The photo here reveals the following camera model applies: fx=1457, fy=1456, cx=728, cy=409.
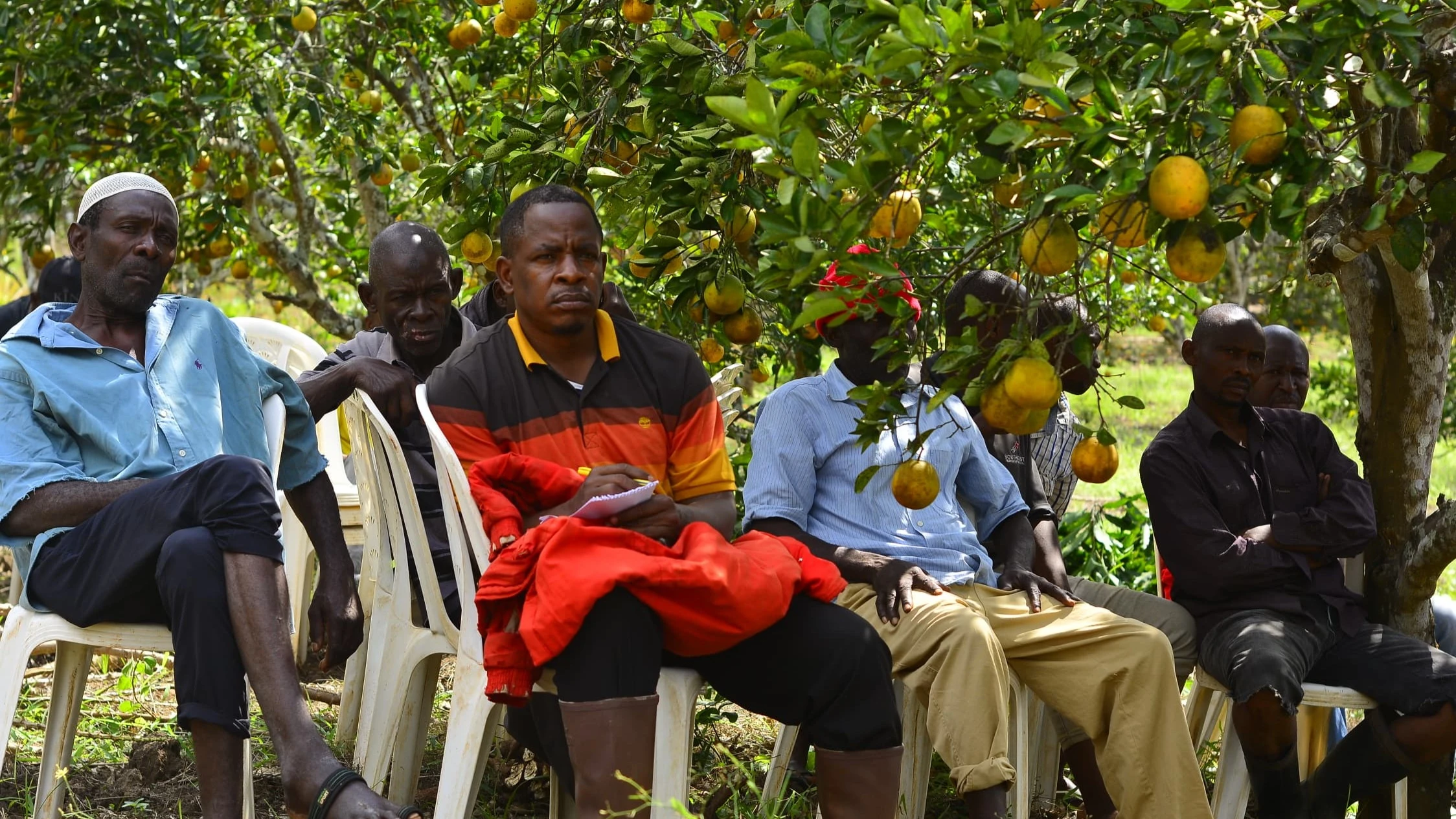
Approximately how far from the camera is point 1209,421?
3.94 metres

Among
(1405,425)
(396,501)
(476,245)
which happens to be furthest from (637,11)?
(1405,425)

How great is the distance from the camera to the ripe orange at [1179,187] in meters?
2.00

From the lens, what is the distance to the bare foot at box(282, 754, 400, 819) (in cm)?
275

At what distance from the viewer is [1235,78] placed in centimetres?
231

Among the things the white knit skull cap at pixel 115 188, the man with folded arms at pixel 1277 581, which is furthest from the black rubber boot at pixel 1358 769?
the white knit skull cap at pixel 115 188

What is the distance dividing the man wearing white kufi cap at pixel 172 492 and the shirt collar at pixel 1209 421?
224 cm

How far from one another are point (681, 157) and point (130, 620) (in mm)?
1519

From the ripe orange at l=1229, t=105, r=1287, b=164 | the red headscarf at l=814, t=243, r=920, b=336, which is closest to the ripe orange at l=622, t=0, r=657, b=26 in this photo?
the red headscarf at l=814, t=243, r=920, b=336

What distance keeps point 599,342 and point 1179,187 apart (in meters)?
1.59

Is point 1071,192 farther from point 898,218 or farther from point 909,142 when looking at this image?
point 898,218

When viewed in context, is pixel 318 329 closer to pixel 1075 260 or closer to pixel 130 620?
pixel 130 620

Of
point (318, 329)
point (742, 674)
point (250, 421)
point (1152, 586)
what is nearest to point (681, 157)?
point (742, 674)

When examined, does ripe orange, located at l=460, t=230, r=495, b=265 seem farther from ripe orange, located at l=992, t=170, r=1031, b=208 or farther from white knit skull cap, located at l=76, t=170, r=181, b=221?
ripe orange, located at l=992, t=170, r=1031, b=208

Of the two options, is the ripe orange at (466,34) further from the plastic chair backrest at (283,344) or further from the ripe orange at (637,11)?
the ripe orange at (637,11)
